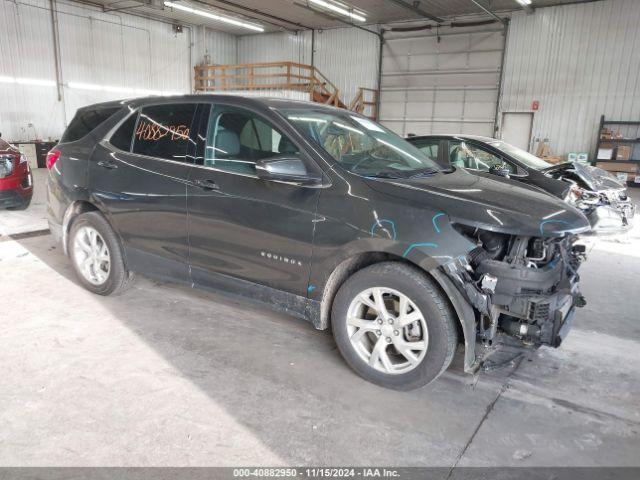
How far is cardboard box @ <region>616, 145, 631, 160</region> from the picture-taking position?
14086 mm

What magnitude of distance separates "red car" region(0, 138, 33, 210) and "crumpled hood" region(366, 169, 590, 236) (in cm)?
596

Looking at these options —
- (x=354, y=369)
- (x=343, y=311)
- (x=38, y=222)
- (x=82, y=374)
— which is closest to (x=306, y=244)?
(x=343, y=311)

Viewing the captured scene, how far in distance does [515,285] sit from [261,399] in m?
1.49

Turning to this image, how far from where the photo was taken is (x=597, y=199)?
6.70 metres

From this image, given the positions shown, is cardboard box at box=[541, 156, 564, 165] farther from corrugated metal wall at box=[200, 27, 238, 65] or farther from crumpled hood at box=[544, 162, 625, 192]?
corrugated metal wall at box=[200, 27, 238, 65]

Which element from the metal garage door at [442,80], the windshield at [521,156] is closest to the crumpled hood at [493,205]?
the windshield at [521,156]

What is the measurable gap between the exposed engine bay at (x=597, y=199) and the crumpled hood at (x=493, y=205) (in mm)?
4482

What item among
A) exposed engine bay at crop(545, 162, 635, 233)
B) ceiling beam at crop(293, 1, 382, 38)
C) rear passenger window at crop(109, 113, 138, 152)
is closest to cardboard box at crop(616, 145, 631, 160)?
exposed engine bay at crop(545, 162, 635, 233)

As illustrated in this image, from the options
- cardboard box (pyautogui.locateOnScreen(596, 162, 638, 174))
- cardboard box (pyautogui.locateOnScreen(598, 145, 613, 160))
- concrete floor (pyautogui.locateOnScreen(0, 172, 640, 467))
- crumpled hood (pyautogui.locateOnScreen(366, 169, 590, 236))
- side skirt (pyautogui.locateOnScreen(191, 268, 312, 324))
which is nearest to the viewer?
concrete floor (pyautogui.locateOnScreen(0, 172, 640, 467))

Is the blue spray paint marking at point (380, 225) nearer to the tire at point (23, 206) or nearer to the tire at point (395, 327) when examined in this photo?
the tire at point (395, 327)

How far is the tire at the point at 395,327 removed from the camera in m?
→ 2.48

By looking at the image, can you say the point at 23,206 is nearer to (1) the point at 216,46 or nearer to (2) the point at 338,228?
(2) the point at 338,228

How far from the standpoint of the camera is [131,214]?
3555mm

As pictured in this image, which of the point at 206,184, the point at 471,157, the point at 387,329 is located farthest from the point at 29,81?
the point at 387,329
